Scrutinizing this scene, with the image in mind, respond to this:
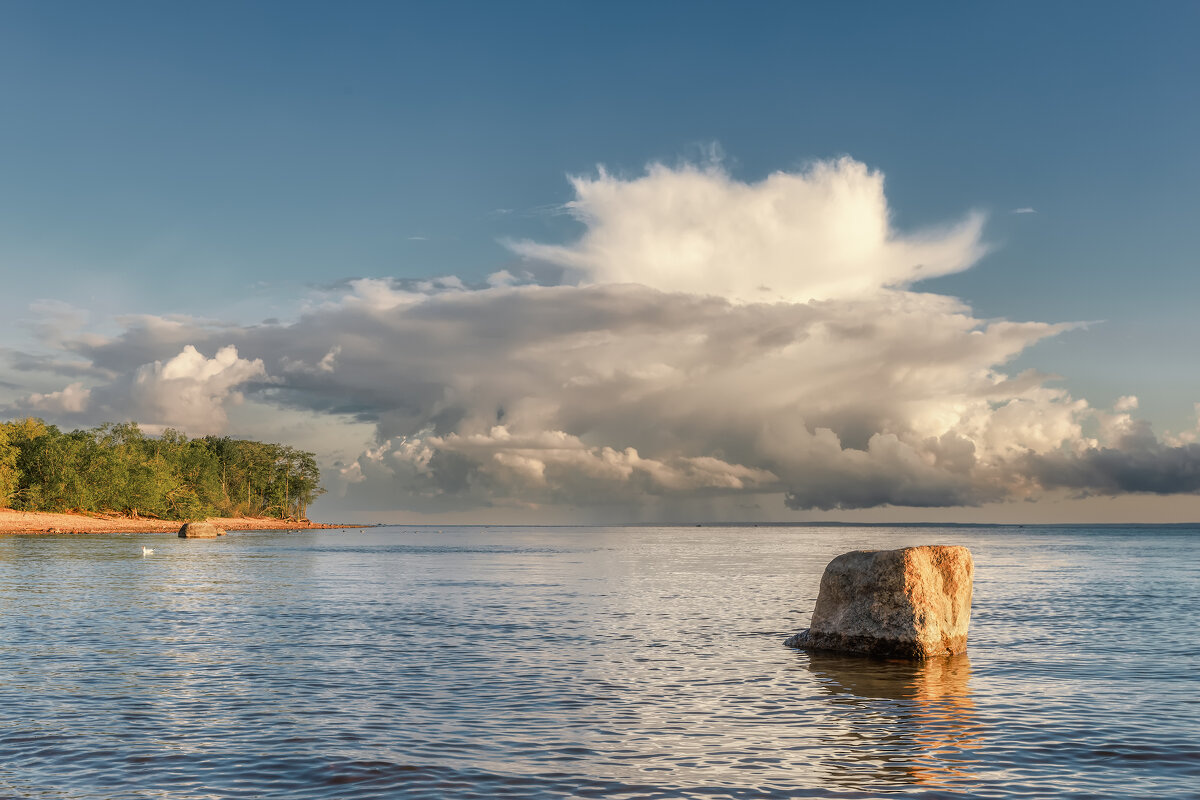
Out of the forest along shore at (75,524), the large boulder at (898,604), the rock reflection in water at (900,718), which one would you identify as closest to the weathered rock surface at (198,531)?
the forest along shore at (75,524)

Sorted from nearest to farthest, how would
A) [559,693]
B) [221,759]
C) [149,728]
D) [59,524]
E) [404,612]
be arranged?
[221,759] → [149,728] → [559,693] → [404,612] → [59,524]

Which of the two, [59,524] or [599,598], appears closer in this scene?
[599,598]

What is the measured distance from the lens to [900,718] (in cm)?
1616

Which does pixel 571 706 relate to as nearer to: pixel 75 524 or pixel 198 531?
pixel 198 531

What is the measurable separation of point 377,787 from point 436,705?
5.24 m

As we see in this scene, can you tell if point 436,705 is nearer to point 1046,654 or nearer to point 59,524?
point 1046,654

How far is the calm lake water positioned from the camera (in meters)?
12.2

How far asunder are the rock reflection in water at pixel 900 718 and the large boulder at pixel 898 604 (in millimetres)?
453

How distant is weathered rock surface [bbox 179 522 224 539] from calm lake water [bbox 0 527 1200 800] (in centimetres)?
11006

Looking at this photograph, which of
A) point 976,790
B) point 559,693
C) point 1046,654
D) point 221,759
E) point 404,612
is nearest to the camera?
point 976,790

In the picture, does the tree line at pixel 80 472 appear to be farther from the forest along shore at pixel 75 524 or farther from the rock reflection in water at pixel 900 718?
the rock reflection in water at pixel 900 718

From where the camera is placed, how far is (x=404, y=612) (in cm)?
3469

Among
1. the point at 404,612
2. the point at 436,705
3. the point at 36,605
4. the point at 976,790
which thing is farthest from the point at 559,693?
the point at 36,605

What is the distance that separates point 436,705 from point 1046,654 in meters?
17.0
